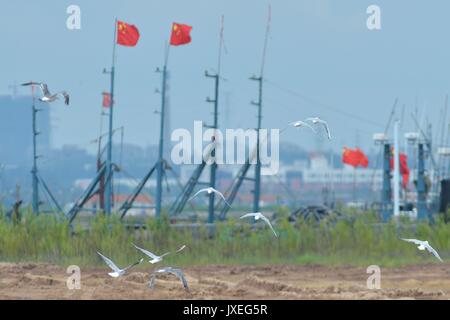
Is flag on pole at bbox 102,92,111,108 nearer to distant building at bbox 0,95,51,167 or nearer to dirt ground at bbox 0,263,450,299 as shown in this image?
dirt ground at bbox 0,263,450,299

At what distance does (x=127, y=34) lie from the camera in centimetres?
3984

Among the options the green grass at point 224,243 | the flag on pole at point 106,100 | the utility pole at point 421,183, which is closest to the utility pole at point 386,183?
the utility pole at point 421,183

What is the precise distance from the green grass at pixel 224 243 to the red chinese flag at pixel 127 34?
31.4 ft

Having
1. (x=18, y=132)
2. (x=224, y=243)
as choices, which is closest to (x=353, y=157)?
(x=224, y=243)

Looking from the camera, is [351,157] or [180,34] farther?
[351,157]

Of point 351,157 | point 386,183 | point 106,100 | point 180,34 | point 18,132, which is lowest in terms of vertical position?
point 386,183

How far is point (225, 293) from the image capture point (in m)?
23.5

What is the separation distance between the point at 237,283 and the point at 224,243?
4826 millimetres

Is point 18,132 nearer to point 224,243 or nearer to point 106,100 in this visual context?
point 106,100

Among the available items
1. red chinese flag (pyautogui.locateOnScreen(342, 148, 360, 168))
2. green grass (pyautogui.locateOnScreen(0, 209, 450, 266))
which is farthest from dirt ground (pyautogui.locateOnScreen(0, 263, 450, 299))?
red chinese flag (pyautogui.locateOnScreen(342, 148, 360, 168))

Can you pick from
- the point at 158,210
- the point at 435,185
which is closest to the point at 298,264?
the point at 158,210

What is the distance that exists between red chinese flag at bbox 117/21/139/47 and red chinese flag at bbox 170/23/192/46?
1.22 metres
